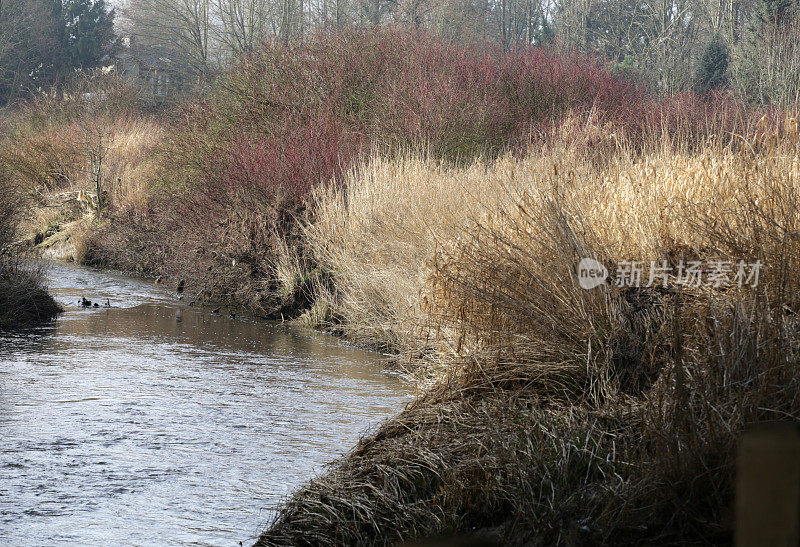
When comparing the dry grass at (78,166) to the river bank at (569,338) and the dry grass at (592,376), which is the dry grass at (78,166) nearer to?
the river bank at (569,338)

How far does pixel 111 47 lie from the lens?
45.9 metres

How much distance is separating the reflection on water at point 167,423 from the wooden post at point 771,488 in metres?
4.06

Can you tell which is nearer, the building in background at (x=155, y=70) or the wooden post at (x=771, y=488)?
the wooden post at (x=771, y=488)

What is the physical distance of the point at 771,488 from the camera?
56.3 inches

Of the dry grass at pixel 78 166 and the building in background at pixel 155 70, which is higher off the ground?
the building in background at pixel 155 70

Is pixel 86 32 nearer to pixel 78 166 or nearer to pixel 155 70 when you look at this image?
pixel 155 70

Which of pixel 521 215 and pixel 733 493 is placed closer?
pixel 733 493

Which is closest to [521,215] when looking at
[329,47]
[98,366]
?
[98,366]

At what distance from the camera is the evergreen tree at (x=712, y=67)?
32.4 metres

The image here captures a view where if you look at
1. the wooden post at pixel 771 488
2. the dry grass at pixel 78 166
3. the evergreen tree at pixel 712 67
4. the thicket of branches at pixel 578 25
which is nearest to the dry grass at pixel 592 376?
the wooden post at pixel 771 488

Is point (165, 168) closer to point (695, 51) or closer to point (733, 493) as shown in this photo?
point (733, 493)

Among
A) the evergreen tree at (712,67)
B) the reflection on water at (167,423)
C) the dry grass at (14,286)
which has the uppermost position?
the evergreen tree at (712,67)

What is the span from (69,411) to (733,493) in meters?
6.15

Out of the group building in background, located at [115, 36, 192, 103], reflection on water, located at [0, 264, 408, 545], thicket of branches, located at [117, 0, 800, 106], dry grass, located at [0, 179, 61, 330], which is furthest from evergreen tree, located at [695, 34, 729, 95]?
dry grass, located at [0, 179, 61, 330]
